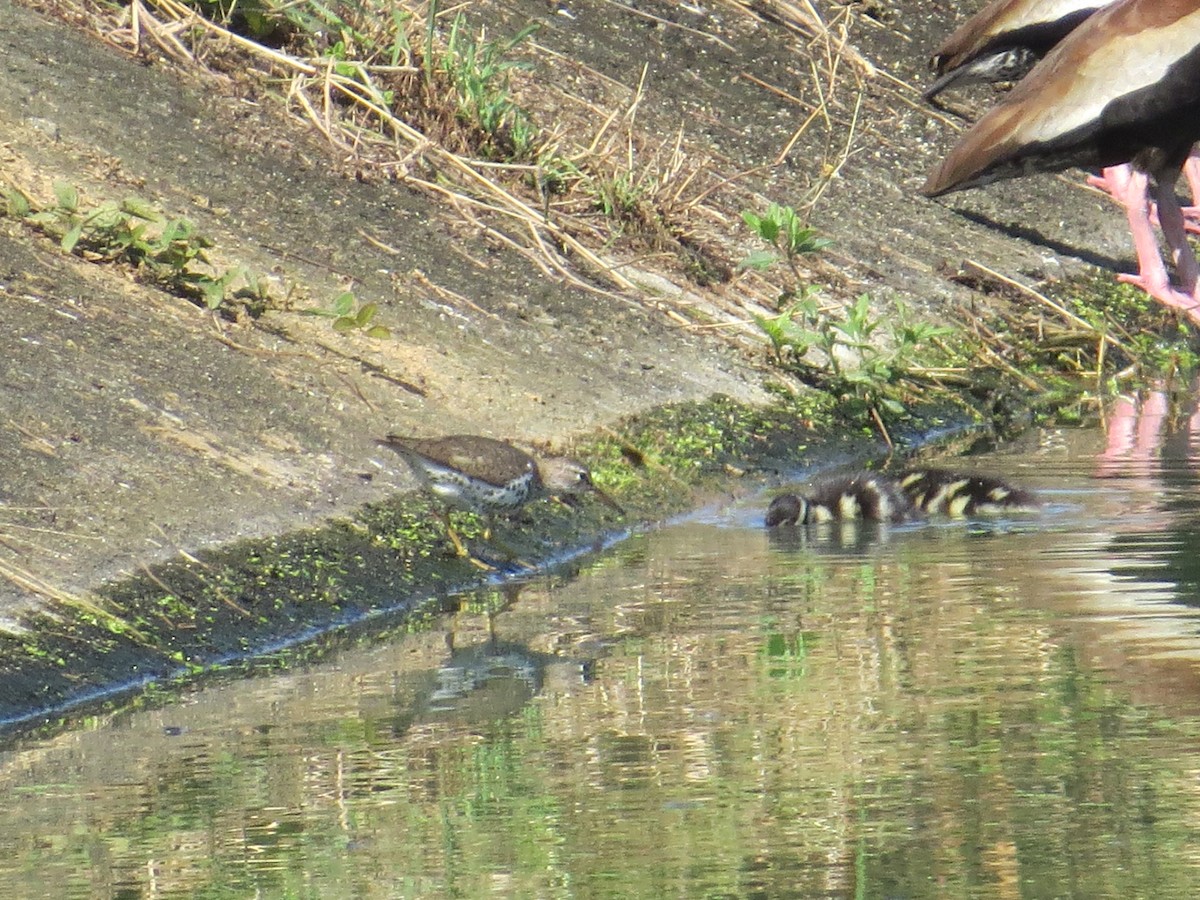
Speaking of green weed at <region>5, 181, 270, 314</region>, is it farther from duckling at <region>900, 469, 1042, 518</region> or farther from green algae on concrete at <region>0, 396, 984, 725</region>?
duckling at <region>900, 469, 1042, 518</region>

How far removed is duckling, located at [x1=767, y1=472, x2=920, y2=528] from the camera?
273 inches

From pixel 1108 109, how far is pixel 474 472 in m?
4.28

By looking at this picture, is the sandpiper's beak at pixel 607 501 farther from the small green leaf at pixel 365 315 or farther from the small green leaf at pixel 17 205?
the small green leaf at pixel 17 205

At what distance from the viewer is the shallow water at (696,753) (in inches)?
→ 133

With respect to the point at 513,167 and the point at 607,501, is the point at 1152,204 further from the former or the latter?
the point at 607,501

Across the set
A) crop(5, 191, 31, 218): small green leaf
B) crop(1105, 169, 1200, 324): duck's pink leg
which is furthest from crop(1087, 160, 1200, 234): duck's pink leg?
crop(5, 191, 31, 218): small green leaf

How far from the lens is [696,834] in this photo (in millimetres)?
3520

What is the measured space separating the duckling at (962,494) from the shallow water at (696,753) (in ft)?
2.39

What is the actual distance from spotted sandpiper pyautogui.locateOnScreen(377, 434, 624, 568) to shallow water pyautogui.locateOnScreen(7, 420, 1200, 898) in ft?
1.60

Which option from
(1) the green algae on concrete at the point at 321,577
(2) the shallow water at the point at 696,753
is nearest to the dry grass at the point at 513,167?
(1) the green algae on concrete at the point at 321,577

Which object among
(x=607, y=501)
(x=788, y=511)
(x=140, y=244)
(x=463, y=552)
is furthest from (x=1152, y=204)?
(x=463, y=552)

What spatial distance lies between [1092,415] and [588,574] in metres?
3.55

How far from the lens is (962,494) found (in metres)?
7.05

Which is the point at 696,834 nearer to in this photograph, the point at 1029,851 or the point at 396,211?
the point at 1029,851
